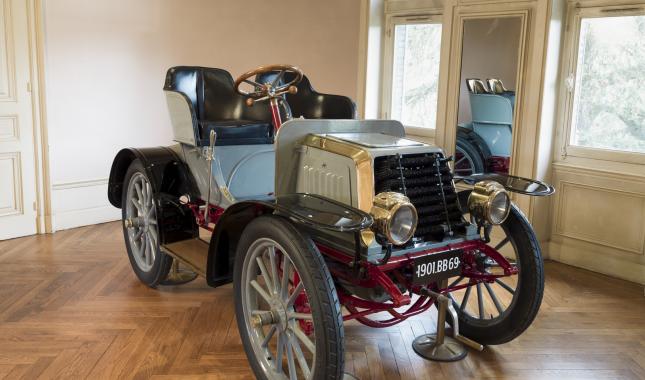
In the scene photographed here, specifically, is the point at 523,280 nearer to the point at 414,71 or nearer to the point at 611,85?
the point at 611,85

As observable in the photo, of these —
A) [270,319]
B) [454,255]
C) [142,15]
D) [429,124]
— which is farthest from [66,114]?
[454,255]

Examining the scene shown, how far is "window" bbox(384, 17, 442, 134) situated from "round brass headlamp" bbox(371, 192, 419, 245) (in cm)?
305

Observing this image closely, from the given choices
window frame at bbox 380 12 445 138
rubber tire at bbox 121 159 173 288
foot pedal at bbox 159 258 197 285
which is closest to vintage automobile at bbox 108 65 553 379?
rubber tire at bbox 121 159 173 288

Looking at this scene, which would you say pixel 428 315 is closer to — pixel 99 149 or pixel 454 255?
pixel 454 255

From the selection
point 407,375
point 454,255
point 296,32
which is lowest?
point 407,375

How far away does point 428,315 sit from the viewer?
3533 mm

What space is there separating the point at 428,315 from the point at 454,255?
104cm

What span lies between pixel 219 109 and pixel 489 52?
2.11 meters

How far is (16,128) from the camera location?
487 centimetres

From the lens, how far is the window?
524 centimetres

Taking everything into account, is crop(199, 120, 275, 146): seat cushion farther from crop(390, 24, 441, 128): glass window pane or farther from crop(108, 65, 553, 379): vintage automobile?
crop(390, 24, 441, 128): glass window pane

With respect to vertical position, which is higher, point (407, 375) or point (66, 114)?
point (66, 114)

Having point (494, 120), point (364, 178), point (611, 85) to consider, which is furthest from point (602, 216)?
point (364, 178)

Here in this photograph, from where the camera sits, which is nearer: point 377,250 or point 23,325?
point 377,250
